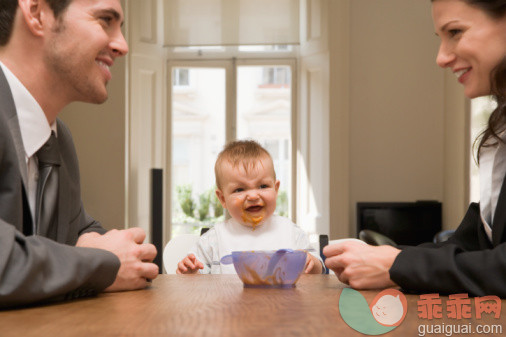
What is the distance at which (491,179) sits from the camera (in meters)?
1.34

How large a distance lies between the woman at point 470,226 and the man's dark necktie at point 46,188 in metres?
0.69

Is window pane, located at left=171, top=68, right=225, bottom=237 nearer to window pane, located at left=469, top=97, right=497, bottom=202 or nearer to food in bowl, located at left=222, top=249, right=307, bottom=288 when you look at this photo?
window pane, located at left=469, top=97, right=497, bottom=202

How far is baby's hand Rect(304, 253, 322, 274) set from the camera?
5.84 ft

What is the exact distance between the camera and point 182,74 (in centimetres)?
639

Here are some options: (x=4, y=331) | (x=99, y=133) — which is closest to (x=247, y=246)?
(x=4, y=331)

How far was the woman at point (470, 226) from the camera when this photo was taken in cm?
110

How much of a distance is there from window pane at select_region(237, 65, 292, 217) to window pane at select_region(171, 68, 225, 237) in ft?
0.74

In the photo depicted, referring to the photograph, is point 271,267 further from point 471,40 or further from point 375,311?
point 471,40

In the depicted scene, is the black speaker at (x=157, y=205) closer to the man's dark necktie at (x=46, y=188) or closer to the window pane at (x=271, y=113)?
the window pane at (x=271, y=113)

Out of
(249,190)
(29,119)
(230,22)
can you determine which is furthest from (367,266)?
(230,22)

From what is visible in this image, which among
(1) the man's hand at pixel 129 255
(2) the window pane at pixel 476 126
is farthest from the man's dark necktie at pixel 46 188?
(2) the window pane at pixel 476 126

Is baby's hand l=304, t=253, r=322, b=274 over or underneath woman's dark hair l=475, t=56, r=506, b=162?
underneath

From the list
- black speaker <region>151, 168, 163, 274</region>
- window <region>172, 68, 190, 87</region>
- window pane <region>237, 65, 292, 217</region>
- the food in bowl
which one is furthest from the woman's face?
window <region>172, 68, 190, 87</region>

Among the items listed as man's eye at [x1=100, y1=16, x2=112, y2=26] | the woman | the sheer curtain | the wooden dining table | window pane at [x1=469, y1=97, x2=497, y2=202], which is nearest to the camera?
the wooden dining table
